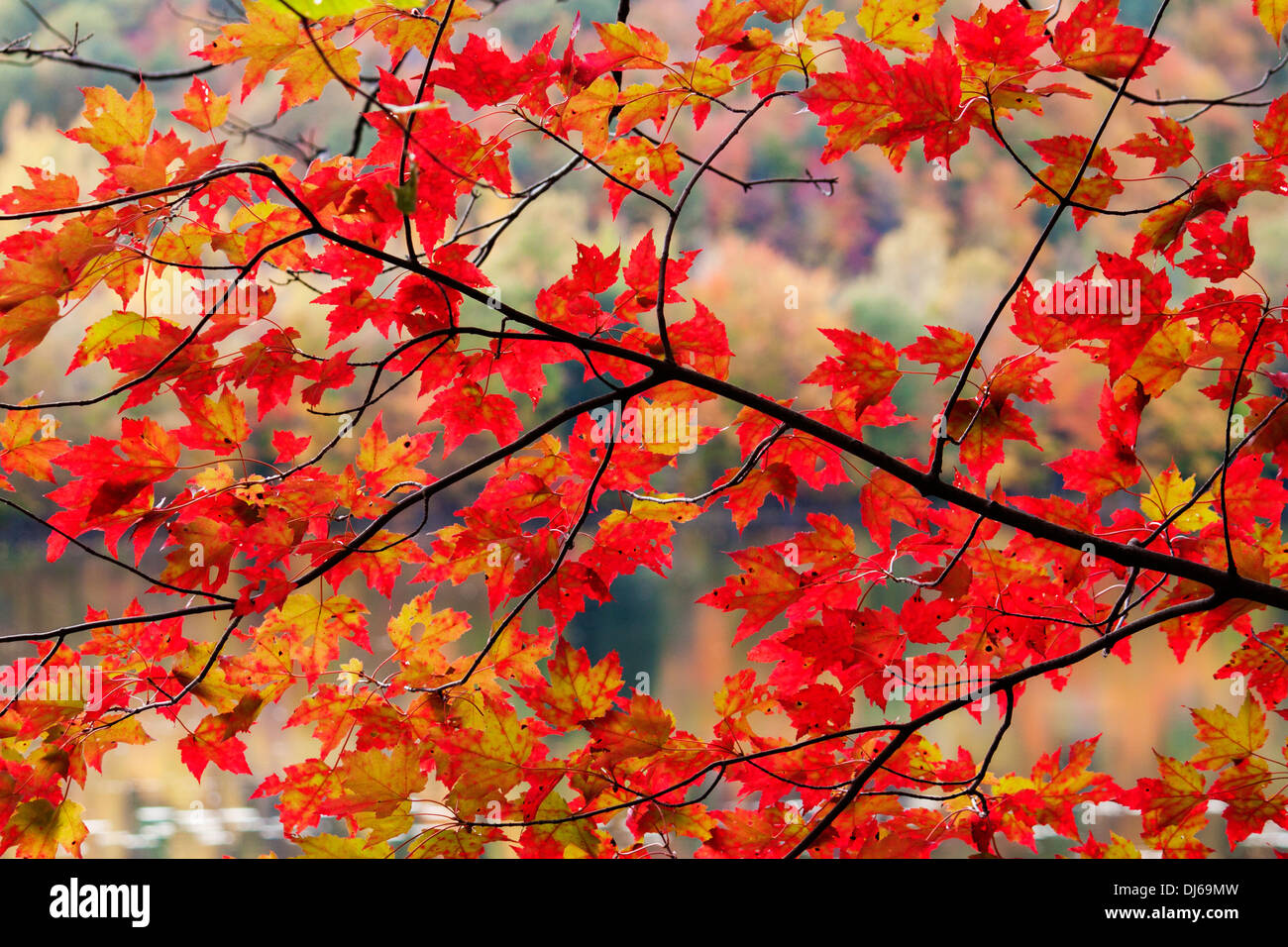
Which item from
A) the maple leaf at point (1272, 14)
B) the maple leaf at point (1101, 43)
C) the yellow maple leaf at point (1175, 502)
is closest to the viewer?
the maple leaf at point (1101, 43)

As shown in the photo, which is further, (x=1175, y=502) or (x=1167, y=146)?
(x=1175, y=502)

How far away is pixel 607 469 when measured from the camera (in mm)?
1313

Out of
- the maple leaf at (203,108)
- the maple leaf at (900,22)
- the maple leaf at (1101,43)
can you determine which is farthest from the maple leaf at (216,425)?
the maple leaf at (1101,43)

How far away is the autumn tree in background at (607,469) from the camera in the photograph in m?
1.10

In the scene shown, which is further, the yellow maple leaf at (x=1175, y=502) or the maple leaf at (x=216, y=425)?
the yellow maple leaf at (x=1175, y=502)

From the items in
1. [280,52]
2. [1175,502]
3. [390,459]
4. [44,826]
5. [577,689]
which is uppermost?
[280,52]

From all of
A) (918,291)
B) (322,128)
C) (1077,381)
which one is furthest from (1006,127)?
(322,128)

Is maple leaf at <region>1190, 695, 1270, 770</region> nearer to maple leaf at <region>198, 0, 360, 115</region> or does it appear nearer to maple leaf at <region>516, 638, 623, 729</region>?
maple leaf at <region>516, 638, 623, 729</region>

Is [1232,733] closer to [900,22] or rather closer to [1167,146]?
[1167,146]

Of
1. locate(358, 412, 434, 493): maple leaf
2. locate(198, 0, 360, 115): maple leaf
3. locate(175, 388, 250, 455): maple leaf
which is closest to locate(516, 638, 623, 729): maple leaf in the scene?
locate(358, 412, 434, 493): maple leaf

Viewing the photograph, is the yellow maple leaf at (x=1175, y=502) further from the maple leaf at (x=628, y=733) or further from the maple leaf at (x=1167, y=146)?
the maple leaf at (x=628, y=733)

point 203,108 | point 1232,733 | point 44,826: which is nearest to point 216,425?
point 203,108

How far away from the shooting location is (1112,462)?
4.41ft

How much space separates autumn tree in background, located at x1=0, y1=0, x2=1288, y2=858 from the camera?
1.10 m
